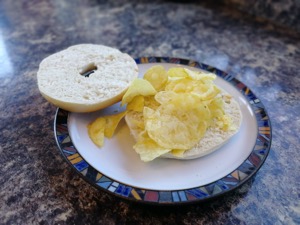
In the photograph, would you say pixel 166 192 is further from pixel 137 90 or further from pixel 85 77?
pixel 85 77

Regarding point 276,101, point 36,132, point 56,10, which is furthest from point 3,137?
point 56,10

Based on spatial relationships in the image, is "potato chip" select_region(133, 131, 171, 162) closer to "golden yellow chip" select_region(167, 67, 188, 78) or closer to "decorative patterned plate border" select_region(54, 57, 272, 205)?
"decorative patterned plate border" select_region(54, 57, 272, 205)

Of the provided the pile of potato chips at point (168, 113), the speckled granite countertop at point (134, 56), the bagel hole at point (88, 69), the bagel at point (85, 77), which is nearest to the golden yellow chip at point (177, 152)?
the pile of potato chips at point (168, 113)

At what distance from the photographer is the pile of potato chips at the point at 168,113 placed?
72 centimetres

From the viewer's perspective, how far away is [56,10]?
1.61 metres

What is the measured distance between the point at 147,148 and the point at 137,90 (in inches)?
6.6

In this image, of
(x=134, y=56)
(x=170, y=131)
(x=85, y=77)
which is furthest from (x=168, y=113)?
(x=134, y=56)

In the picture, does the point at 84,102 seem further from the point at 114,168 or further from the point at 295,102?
the point at 295,102

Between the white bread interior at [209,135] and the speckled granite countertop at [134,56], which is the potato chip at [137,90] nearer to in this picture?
the white bread interior at [209,135]

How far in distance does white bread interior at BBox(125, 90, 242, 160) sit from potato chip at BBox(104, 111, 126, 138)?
3cm

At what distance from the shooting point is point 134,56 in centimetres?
127

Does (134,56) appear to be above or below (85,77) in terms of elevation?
below

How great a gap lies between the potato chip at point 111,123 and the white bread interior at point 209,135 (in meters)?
0.03

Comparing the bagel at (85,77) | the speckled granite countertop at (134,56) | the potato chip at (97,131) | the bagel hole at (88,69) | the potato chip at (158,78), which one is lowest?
the speckled granite countertop at (134,56)
